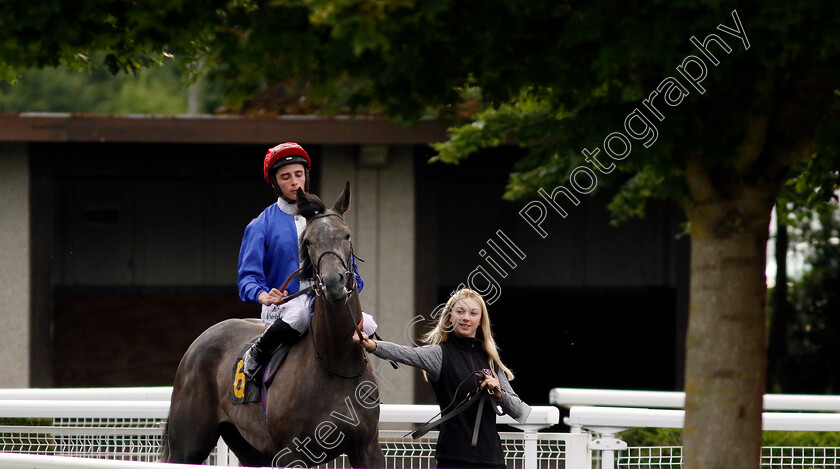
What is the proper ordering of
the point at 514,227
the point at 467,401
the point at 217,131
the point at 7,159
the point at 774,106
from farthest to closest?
the point at 514,227
the point at 7,159
the point at 217,131
the point at 467,401
the point at 774,106

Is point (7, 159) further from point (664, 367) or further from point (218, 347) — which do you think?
point (664, 367)

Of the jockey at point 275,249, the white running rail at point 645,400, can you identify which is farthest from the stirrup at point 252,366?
the white running rail at point 645,400

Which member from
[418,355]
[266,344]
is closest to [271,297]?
[266,344]

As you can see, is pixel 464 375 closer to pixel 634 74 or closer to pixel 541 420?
pixel 541 420

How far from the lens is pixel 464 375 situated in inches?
207

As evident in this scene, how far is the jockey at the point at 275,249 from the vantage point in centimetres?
548

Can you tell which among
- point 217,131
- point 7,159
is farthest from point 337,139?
point 7,159

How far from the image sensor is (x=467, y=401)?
16.9 ft

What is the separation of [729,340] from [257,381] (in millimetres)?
2590

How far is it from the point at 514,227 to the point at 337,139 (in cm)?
459

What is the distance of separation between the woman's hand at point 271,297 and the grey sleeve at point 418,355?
545 millimetres

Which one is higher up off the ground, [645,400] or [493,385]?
[493,385]

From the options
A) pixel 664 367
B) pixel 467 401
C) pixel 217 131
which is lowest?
pixel 664 367

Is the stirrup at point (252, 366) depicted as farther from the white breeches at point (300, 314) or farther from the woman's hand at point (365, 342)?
the woman's hand at point (365, 342)
